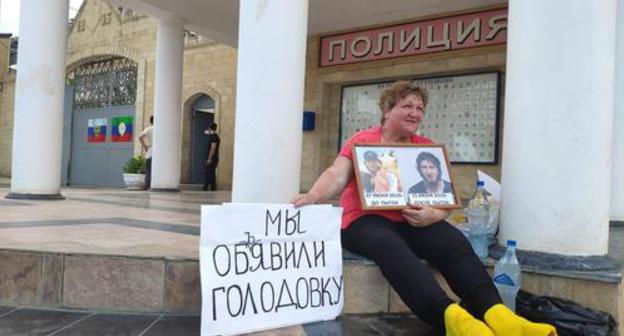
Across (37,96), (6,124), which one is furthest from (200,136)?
(6,124)

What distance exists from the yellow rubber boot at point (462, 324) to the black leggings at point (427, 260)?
0.09 meters

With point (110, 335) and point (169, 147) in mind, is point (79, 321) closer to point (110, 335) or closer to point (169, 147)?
point (110, 335)

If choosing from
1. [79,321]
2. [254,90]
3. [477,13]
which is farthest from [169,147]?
[79,321]

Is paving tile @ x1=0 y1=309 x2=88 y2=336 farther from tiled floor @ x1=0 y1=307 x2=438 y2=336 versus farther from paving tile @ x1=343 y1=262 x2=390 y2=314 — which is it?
paving tile @ x1=343 y1=262 x2=390 y2=314

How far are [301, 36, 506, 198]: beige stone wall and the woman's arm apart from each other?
5.88 metres

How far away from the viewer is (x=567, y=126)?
3027 mm

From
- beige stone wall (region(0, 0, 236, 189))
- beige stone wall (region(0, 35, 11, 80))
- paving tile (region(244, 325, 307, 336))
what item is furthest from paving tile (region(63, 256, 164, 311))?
beige stone wall (region(0, 35, 11, 80))

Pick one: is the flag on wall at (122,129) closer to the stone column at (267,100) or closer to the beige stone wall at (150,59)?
the beige stone wall at (150,59)

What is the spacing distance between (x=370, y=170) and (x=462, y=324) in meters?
1.00

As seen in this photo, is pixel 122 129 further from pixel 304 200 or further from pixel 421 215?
pixel 421 215

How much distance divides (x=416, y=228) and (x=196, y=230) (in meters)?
2.05

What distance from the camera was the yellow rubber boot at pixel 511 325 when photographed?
224 centimetres

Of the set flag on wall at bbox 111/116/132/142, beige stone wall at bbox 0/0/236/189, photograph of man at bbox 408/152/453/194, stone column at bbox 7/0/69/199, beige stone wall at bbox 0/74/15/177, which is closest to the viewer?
photograph of man at bbox 408/152/453/194

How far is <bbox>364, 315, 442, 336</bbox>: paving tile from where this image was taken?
284 cm
